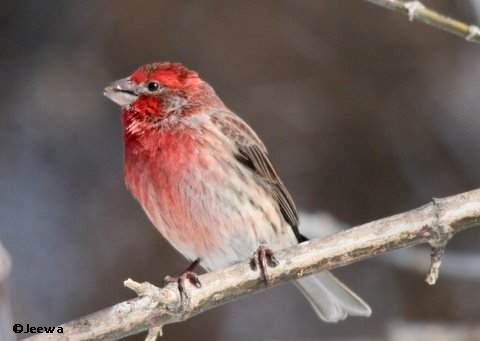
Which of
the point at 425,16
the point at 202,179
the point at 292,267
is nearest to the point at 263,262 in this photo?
the point at 292,267

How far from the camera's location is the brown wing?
5613mm

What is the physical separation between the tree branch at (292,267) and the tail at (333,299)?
3.49ft

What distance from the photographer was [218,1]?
7.67 meters

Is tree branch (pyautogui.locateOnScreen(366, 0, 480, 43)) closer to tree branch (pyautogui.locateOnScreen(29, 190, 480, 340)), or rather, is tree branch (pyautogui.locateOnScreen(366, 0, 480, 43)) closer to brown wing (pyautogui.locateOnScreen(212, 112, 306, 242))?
tree branch (pyautogui.locateOnScreen(29, 190, 480, 340))

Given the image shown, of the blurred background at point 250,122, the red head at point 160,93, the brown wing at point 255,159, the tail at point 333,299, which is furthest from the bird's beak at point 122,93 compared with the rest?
the blurred background at point 250,122

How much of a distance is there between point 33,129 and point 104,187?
2.56ft

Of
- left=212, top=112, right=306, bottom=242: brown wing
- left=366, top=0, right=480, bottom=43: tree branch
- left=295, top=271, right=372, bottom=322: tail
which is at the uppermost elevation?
left=212, top=112, right=306, bottom=242: brown wing

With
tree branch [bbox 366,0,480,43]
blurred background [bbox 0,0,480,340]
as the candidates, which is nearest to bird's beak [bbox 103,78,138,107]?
blurred background [bbox 0,0,480,340]

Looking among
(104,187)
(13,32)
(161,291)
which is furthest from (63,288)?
(161,291)

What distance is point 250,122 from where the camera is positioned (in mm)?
7742

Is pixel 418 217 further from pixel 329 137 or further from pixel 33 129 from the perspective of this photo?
pixel 33 129

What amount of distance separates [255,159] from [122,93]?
918 millimetres

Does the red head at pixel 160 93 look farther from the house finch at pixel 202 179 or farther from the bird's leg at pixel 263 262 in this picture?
the bird's leg at pixel 263 262

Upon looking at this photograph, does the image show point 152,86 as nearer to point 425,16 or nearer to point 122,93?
point 122,93
